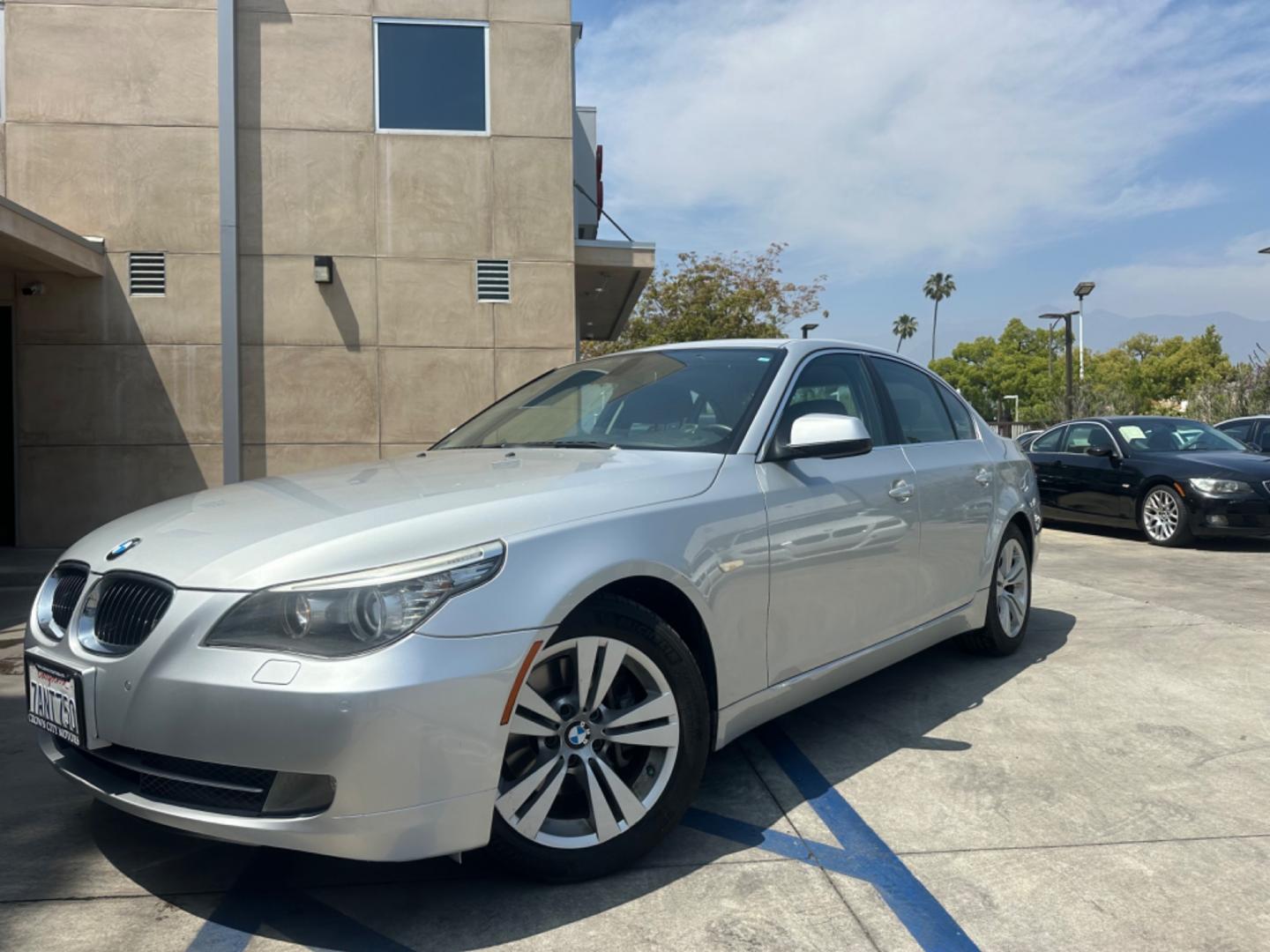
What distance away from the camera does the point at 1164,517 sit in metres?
10.2

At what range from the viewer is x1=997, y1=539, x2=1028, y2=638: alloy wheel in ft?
16.7

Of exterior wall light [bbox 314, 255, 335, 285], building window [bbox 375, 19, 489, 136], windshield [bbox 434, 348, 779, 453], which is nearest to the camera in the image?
windshield [bbox 434, 348, 779, 453]

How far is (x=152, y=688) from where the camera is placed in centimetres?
235

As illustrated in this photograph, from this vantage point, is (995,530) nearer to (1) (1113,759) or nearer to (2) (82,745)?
(1) (1113,759)

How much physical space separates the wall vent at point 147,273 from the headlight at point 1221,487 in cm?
1066

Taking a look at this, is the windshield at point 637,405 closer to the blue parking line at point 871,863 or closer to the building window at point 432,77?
the blue parking line at point 871,863

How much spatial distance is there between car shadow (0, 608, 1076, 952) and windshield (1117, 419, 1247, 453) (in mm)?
Result: 8406

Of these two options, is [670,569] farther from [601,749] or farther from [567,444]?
[567,444]

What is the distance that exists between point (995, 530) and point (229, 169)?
29.1 feet

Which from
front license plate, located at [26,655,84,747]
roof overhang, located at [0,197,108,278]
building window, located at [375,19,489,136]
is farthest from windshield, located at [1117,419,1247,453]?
roof overhang, located at [0,197,108,278]

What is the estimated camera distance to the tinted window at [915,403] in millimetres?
4453

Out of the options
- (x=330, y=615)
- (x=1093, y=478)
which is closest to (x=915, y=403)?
(x=330, y=615)

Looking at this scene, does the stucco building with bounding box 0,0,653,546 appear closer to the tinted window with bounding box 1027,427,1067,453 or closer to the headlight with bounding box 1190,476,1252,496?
the tinted window with bounding box 1027,427,1067,453

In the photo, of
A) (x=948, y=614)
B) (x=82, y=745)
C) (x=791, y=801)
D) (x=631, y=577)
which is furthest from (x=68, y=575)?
(x=948, y=614)
